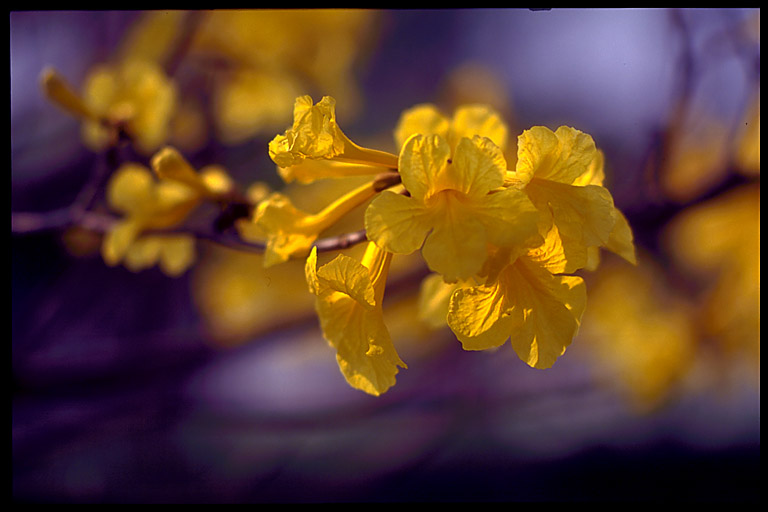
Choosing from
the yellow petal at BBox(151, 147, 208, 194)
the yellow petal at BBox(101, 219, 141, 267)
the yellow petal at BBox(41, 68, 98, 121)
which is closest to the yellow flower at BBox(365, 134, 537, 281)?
the yellow petal at BBox(151, 147, 208, 194)

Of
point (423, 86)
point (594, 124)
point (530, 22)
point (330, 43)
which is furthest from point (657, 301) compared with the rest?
point (423, 86)

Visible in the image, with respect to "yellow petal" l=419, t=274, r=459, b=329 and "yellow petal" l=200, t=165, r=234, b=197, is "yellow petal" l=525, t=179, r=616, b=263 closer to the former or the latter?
"yellow petal" l=419, t=274, r=459, b=329

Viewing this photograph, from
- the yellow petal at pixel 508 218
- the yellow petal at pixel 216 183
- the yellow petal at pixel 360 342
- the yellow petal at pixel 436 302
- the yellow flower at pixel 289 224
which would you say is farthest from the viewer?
the yellow petal at pixel 216 183

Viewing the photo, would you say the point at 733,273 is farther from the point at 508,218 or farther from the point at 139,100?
the point at 139,100

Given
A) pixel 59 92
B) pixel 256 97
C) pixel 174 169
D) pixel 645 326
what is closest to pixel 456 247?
pixel 174 169

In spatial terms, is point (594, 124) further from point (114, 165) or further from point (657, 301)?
point (114, 165)

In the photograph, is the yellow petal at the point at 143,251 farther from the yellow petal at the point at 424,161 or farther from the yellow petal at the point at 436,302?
the yellow petal at the point at 424,161

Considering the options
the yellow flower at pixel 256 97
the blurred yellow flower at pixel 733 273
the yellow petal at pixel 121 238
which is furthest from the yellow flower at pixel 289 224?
the blurred yellow flower at pixel 733 273
